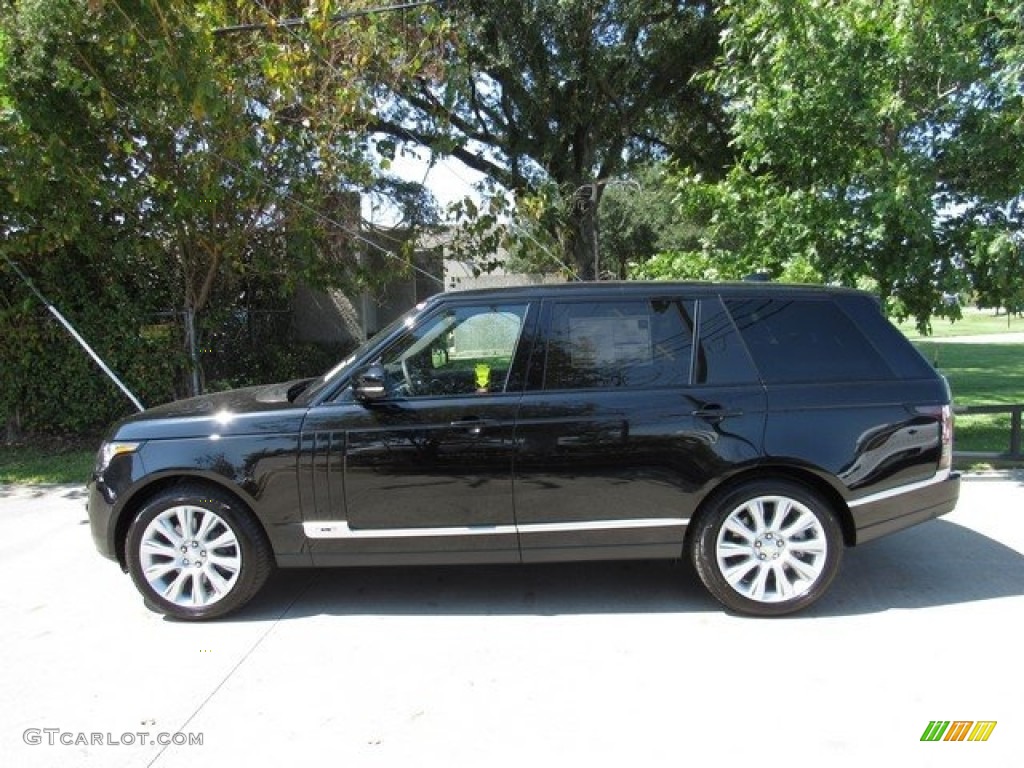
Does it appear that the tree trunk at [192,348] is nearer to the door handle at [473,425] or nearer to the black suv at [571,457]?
the black suv at [571,457]

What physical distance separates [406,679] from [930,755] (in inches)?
86.8

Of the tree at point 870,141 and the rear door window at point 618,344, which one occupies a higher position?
the tree at point 870,141

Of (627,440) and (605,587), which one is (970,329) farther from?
(627,440)

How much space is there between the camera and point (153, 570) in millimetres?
4227

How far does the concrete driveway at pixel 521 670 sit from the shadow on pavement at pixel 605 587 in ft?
0.06

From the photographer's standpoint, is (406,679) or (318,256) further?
(318,256)

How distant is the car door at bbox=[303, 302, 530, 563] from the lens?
409cm

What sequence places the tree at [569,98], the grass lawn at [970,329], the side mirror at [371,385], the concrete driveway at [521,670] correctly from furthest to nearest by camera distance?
the grass lawn at [970,329] < the tree at [569,98] < the side mirror at [371,385] < the concrete driveway at [521,670]

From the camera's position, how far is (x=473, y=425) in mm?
4102

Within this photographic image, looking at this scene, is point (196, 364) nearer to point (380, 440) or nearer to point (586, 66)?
point (380, 440)

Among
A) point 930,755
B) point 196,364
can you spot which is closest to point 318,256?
point 196,364

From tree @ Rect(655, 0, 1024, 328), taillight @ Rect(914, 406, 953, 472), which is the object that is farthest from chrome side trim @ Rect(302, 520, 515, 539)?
tree @ Rect(655, 0, 1024, 328)

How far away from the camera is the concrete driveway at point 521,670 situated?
301cm

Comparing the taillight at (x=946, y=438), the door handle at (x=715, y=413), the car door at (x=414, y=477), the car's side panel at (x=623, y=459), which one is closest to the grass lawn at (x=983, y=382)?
the taillight at (x=946, y=438)
